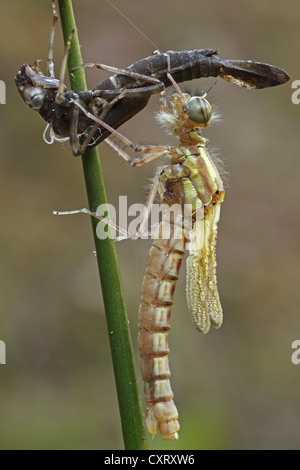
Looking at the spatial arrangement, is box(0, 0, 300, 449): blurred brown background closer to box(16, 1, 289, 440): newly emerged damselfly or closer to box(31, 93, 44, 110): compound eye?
box(16, 1, 289, 440): newly emerged damselfly

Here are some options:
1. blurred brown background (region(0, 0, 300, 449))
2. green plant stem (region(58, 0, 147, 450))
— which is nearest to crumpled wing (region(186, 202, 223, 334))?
green plant stem (region(58, 0, 147, 450))

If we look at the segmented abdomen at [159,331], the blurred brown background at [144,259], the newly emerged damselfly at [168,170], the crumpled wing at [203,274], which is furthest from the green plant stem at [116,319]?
the blurred brown background at [144,259]

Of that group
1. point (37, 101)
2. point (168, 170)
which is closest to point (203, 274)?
point (168, 170)

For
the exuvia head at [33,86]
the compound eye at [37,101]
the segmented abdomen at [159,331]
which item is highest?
the exuvia head at [33,86]

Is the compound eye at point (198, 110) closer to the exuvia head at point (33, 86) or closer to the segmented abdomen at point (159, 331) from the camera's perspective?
the segmented abdomen at point (159, 331)

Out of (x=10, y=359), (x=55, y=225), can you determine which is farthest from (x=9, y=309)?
(x=55, y=225)

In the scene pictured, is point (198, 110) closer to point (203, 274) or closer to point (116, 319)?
point (203, 274)
